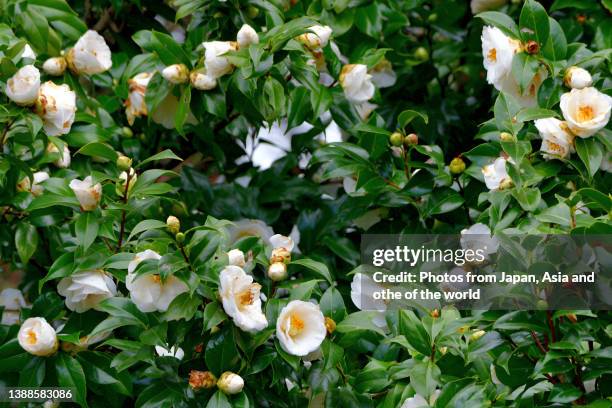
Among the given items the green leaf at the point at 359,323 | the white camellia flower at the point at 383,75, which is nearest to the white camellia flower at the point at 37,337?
the green leaf at the point at 359,323

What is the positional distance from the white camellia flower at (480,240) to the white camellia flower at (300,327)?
37 centimetres

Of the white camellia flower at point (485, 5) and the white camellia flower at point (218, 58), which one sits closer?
the white camellia flower at point (218, 58)

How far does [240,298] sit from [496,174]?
0.55 m

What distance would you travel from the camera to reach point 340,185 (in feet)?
Answer: 8.29

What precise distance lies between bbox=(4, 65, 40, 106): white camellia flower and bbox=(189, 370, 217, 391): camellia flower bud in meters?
0.56

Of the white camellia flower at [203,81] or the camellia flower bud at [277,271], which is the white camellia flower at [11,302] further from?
the camellia flower bud at [277,271]

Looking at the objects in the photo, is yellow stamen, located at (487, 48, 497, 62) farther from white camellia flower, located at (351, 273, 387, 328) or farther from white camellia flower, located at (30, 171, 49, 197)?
white camellia flower, located at (30, 171, 49, 197)

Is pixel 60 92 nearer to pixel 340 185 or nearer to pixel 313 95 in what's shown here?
pixel 313 95

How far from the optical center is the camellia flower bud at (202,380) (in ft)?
5.07

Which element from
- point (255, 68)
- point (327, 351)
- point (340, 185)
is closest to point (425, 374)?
point (327, 351)

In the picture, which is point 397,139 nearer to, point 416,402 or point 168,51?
point 168,51

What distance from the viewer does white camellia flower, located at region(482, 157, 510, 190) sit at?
5.90 ft

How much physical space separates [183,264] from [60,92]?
470 mm

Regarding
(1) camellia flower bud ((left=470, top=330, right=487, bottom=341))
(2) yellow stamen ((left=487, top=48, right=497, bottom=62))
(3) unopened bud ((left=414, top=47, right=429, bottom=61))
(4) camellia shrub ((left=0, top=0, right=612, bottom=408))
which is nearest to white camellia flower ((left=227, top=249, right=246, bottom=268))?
(4) camellia shrub ((left=0, top=0, right=612, bottom=408))
